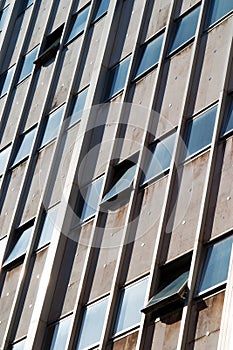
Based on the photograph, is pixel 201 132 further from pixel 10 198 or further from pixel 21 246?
pixel 10 198

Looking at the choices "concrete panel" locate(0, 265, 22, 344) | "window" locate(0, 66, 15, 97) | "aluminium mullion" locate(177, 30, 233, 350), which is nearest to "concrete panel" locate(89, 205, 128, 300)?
"aluminium mullion" locate(177, 30, 233, 350)

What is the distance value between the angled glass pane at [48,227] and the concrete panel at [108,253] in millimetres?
3338

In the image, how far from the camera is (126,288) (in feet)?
83.3

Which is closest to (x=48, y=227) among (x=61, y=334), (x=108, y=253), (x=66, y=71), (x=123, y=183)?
(x=123, y=183)

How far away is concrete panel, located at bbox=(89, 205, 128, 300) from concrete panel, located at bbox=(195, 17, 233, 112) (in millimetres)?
3354

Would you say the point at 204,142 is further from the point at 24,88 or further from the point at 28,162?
the point at 24,88

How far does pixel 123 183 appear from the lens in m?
27.8

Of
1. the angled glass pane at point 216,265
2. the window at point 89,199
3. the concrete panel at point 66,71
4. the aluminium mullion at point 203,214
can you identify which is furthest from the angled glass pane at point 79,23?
the angled glass pane at point 216,265

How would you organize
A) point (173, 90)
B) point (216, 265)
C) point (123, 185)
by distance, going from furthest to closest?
point (173, 90) < point (123, 185) < point (216, 265)

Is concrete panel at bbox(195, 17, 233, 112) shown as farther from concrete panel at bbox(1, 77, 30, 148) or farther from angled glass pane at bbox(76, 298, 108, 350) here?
concrete panel at bbox(1, 77, 30, 148)

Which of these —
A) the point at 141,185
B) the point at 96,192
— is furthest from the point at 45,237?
the point at 141,185

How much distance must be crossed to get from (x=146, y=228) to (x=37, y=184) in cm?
803

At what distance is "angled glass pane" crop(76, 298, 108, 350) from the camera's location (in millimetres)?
25641

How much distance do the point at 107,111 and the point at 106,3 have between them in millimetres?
5443
